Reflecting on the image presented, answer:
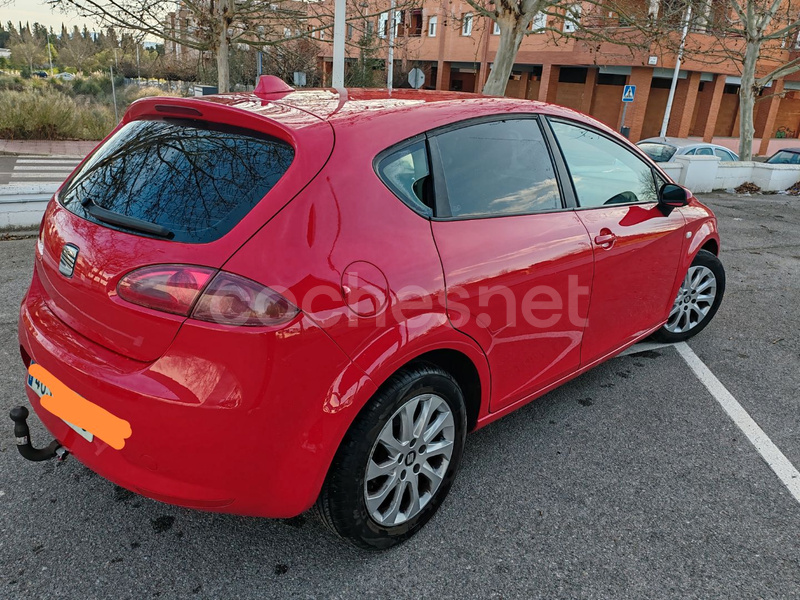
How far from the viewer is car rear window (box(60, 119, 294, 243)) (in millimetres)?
1967

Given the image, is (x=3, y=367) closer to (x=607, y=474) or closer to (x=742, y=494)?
(x=607, y=474)

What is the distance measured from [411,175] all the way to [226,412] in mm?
1087

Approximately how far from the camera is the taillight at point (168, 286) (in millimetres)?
1854

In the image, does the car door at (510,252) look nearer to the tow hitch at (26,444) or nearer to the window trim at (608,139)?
the window trim at (608,139)

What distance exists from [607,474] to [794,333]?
9.88 ft

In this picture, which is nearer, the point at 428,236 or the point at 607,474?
the point at 428,236

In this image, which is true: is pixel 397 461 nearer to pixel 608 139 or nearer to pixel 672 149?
pixel 608 139

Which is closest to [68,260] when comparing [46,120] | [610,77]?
[46,120]

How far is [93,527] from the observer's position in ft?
7.84

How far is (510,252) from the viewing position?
2564 mm

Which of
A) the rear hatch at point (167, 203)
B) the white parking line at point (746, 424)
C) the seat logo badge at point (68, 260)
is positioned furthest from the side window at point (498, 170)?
the white parking line at point (746, 424)

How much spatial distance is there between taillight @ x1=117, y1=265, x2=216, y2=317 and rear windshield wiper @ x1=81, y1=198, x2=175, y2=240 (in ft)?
0.41

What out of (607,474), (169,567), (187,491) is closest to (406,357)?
(187,491)

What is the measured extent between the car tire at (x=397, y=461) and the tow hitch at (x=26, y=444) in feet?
3.30
